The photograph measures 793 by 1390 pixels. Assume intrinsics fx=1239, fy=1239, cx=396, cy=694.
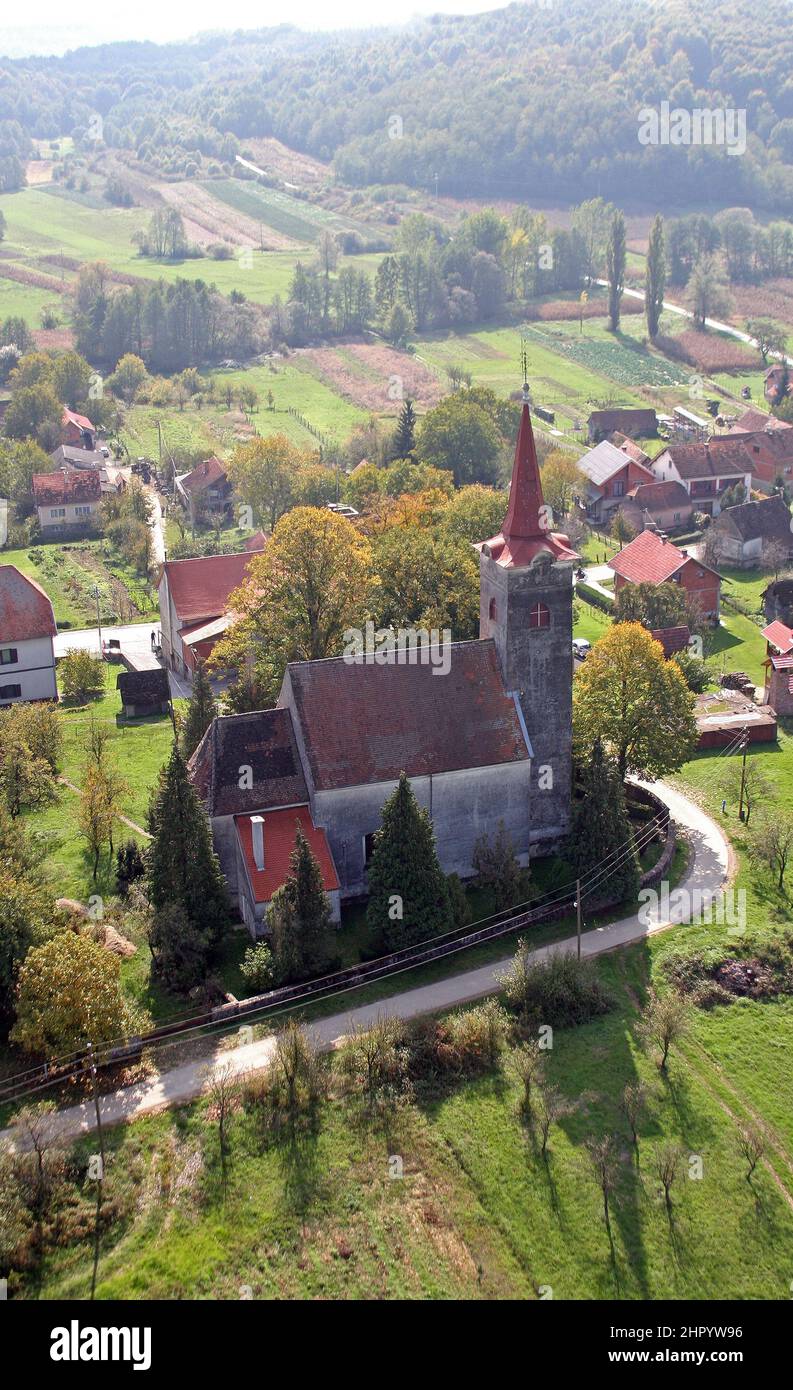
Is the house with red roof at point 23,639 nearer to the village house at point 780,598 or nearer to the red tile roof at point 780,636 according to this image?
the red tile roof at point 780,636

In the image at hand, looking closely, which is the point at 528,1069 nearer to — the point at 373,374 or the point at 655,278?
the point at 373,374

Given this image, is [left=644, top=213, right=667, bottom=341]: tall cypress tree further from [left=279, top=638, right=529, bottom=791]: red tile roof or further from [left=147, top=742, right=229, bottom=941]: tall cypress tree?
[left=147, top=742, right=229, bottom=941]: tall cypress tree

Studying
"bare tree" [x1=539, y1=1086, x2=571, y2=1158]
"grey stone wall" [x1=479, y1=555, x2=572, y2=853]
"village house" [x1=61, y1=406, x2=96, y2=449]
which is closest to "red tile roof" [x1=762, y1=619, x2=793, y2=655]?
"grey stone wall" [x1=479, y1=555, x2=572, y2=853]

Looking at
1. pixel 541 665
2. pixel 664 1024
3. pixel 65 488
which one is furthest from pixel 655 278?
pixel 664 1024

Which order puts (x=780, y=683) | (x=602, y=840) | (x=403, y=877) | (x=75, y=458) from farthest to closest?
(x=75, y=458)
(x=780, y=683)
(x=602, y=840)
(x=403, y=877)

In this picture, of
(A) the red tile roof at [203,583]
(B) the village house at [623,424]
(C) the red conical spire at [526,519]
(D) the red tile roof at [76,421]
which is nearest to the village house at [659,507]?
(B) the village house at [623,424]

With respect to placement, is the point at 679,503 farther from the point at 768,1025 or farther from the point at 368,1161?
the point at 368,1161

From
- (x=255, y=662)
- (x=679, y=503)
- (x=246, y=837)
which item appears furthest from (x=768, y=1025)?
(x=679, y=503)
